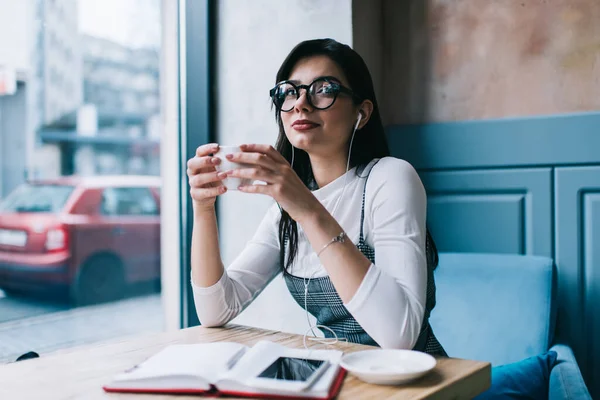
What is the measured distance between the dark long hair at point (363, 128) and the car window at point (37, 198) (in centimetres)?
116

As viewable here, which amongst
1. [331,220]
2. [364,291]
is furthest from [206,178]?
[364,291]

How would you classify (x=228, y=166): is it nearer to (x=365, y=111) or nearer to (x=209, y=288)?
(x=209, y=288)

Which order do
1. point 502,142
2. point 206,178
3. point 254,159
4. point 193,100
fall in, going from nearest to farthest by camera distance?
point 254,159
point 206,178
point 502,142
point 193,100

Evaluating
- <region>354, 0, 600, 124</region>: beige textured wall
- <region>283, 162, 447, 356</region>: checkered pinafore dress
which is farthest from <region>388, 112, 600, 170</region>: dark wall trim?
<region>283, 162, 447, 356</region>: checkered pinafore dress

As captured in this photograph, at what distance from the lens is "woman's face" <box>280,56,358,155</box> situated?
1404 millimetres

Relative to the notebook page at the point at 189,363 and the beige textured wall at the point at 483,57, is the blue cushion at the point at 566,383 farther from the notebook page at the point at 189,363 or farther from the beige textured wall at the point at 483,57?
the beige textured wall at the point at 483,57

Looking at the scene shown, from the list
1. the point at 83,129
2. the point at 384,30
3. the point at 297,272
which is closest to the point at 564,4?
the point at 384,30

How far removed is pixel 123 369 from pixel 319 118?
0.74 m

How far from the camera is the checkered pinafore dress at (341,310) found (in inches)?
52.4

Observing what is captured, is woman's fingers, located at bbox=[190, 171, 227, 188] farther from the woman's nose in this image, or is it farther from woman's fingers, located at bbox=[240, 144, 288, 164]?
the woman's nose

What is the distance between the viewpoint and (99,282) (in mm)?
2797

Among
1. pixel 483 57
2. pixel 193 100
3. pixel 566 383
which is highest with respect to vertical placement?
pixel 483 57

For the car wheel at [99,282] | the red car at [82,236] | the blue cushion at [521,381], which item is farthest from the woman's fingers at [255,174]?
the car wheel at [99,282]

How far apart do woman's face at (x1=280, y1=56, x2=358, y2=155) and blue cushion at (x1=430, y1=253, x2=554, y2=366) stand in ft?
2.32
